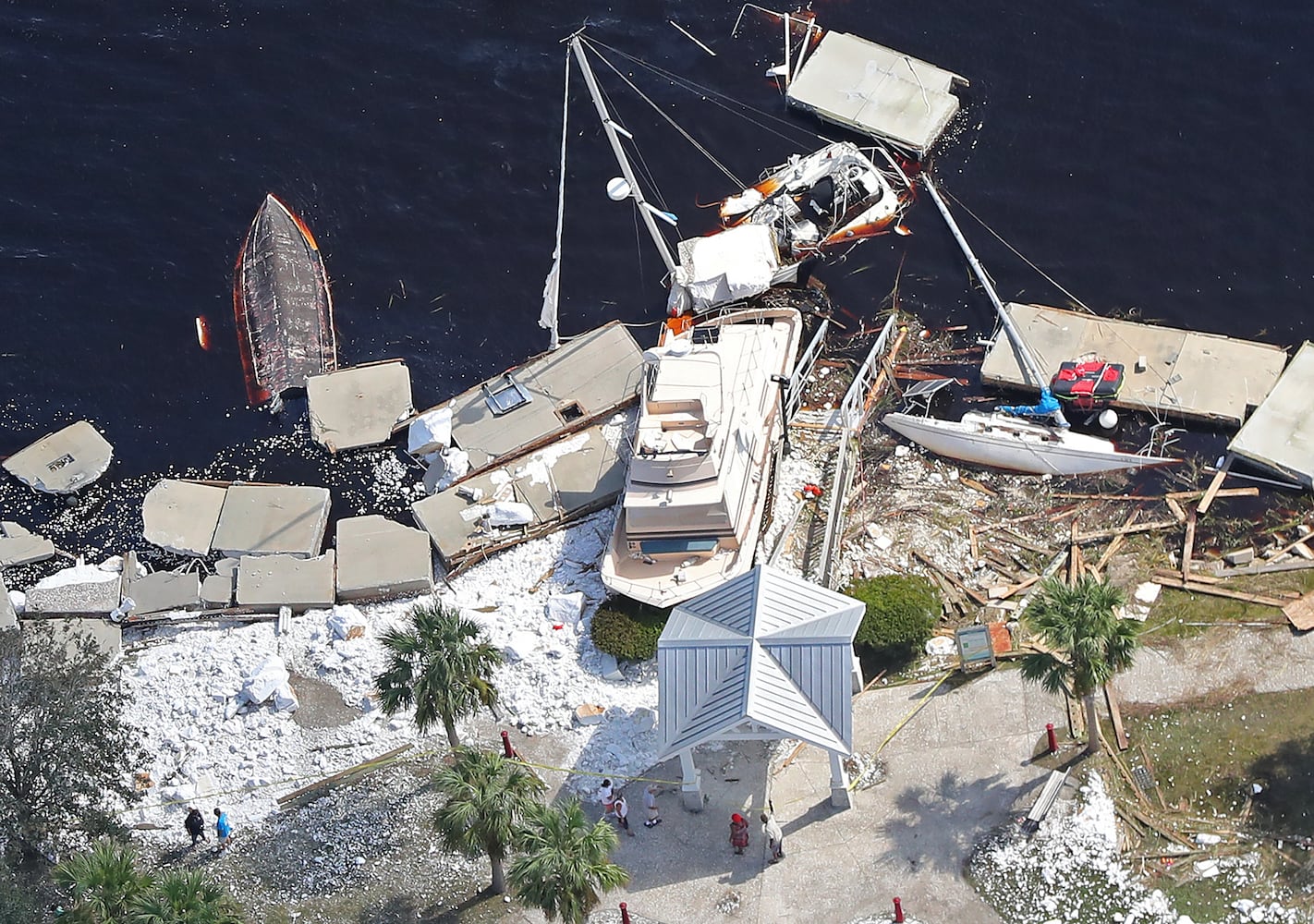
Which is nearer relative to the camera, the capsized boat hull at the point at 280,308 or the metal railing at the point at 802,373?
the metal railing at the point at 802,373

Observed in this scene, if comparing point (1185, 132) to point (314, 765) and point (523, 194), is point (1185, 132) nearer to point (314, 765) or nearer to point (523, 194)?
point (523, 194)

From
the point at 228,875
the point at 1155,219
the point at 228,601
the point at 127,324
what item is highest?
the point at 1155,219

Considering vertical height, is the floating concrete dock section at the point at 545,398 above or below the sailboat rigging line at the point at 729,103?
below

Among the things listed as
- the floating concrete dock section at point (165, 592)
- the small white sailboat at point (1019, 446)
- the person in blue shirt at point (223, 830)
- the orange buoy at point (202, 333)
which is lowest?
the person in blue shirt at point (223, 830)

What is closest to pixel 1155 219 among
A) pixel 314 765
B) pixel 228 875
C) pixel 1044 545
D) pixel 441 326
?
pixel 1044 545

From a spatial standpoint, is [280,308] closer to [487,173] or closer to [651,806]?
[487,173]

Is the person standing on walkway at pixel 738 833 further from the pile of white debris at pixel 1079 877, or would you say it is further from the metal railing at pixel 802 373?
the metal railing at pixel 802 373

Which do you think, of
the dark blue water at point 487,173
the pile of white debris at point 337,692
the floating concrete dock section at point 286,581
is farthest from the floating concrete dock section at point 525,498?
the dark blue water at point 487,173
